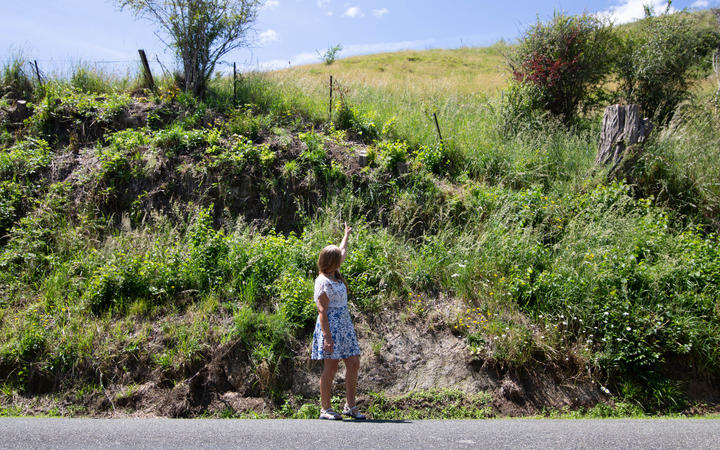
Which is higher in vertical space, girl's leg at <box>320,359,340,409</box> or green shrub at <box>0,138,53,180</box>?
green shrub at <box>0,138,53,180</box>

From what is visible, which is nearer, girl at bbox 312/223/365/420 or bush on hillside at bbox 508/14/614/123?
girl at bbox 312/223/365/420

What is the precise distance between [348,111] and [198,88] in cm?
387

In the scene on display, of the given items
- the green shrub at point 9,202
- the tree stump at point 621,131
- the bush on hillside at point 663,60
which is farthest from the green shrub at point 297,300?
the bush on hillside at point 663,60

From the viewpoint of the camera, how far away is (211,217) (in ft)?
24.1

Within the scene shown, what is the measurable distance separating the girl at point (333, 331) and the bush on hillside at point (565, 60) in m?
8.99

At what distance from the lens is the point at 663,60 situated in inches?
448

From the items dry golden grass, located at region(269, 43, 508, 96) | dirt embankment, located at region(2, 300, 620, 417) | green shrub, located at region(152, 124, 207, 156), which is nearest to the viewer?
dirt embankment, located at region(2, 300, 620, 417)

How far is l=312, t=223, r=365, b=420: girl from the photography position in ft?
14.5

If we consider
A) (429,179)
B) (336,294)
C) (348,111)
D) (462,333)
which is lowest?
(462,333)

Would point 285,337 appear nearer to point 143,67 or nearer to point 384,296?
point 384,296

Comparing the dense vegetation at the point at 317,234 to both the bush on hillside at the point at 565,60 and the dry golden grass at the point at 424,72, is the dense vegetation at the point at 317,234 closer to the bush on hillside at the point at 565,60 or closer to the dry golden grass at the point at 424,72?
the bush on hillside at the point at 565,60

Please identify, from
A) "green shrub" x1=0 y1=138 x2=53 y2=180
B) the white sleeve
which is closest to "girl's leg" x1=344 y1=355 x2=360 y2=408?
the white sleeve

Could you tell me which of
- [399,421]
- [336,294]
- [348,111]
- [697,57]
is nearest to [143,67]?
[348,111]

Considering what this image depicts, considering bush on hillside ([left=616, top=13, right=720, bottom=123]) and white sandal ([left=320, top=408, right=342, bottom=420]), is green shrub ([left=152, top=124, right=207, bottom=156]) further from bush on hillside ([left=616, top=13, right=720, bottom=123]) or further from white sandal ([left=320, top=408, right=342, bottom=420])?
bush on hillside ([left=616, top=13, right=720, bottom=123])
